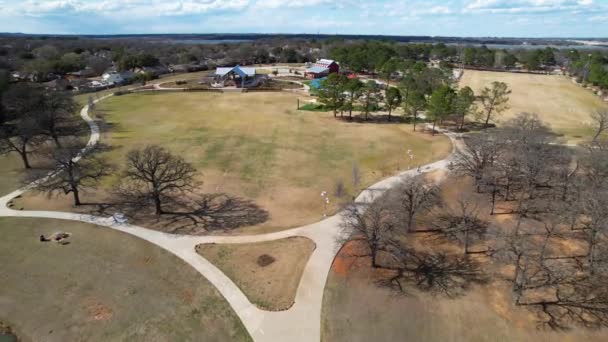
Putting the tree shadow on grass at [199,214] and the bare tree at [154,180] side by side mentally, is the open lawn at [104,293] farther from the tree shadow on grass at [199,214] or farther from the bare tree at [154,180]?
the bare tree at [154,180]

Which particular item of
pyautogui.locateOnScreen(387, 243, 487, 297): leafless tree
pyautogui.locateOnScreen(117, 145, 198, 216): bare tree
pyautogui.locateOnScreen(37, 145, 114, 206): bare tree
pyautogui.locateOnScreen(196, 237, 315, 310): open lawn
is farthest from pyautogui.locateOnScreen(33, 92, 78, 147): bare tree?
pyautogui.locateOnScreen(387, 243, 487, 297): leafless tree

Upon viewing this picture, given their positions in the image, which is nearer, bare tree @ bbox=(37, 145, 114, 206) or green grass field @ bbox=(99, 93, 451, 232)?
bare tree @ bbox=(37, 145, 114, 206)

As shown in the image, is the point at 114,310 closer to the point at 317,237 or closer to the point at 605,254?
the point at 317,237

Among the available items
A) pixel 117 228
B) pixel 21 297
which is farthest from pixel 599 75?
pixel 21 297

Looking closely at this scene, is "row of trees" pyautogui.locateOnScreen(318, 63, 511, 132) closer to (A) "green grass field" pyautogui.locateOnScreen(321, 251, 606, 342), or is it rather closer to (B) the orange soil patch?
(B) the orange soil patch

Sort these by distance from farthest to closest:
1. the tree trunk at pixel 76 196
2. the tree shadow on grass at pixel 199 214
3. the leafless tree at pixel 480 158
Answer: the leafless tree at pixel 480 158 < the tree trunk at pixel 76 196 < the tree shadow on grass at pixel 199 214

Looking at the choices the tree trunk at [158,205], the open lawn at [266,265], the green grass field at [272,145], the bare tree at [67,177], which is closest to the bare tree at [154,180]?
the tree trunk at [158,205]
